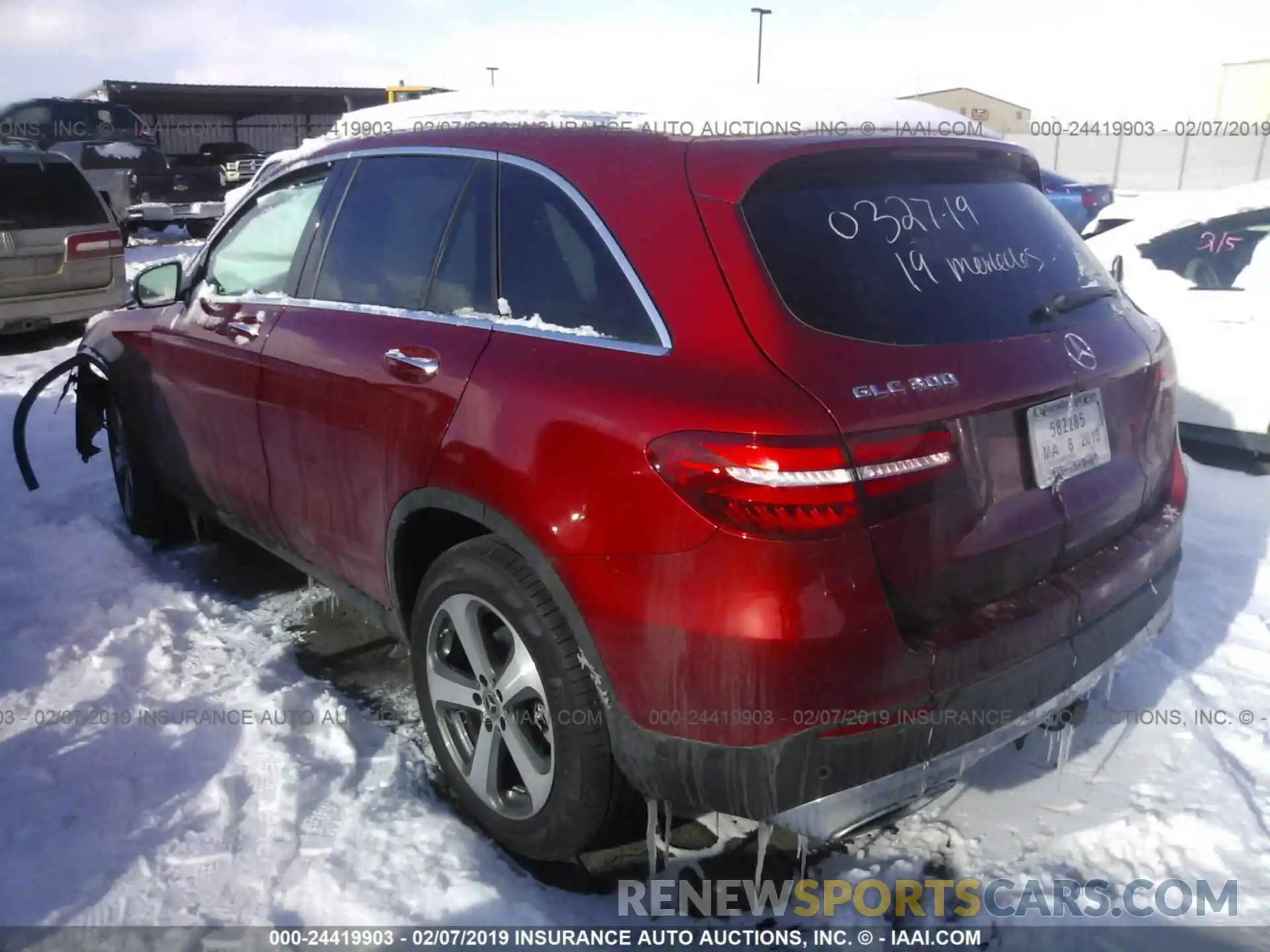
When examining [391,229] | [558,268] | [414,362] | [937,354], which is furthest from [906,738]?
[391,229]

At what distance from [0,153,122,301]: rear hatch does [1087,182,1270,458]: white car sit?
8319mm

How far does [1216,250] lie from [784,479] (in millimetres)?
5322

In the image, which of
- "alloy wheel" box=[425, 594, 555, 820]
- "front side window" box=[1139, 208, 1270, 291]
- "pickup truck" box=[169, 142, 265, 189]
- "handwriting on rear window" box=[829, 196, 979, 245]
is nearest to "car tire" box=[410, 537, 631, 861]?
"alloy wheel" box=[425, 594, 555, 820]

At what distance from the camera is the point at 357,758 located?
307 cm

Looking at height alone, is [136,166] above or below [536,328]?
above

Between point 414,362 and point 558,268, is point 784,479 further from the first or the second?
point 414,362

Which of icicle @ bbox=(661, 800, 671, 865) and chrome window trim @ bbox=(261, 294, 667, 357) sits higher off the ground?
chrome window trim @ bbox=(261, 294, 667, 357)

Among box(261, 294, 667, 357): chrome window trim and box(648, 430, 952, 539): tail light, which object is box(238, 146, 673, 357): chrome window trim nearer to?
box(261, 294, 667, 357): chrome window trim

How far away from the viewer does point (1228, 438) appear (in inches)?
216

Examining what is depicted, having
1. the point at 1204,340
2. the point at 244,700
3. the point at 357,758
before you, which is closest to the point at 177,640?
the point at 244,700

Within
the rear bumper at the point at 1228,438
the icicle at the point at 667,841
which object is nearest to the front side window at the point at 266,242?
the icicle at the point at 667,841

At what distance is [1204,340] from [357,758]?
504 cm

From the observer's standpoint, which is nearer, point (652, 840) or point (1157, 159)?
point (652, 840)

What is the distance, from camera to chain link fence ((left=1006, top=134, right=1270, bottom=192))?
107ft
